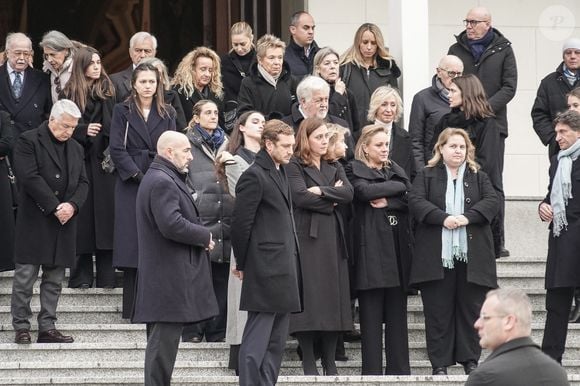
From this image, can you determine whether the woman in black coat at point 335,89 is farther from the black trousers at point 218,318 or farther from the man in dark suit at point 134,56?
the black trousers at point 218,318

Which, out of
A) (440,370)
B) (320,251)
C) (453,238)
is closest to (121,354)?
(320,251)

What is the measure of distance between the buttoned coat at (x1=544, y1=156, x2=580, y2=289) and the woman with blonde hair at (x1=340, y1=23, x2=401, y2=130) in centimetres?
210

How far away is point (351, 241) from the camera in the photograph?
11109 mm

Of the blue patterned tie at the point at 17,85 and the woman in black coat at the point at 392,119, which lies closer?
the woman in black coat at the point at 392,119

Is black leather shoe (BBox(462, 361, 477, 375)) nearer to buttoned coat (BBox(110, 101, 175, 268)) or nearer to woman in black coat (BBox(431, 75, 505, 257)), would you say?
woman in black coat (BBox(431, 75, 505, 257))

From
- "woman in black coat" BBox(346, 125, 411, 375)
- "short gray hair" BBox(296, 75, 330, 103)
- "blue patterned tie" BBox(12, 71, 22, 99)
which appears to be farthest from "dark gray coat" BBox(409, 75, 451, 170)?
"blue patterned tie" BBox(12, 71, 22, 99)

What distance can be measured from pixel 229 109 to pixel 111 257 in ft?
5.13

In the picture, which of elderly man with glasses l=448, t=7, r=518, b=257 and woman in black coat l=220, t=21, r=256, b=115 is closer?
elderly man with glasses l=448, t=7, r=518, b=257

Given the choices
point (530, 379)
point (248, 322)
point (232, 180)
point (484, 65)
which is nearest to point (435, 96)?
point (484, 65)

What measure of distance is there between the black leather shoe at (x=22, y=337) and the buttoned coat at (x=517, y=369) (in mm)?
4462

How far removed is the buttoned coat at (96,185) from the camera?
11766 mm

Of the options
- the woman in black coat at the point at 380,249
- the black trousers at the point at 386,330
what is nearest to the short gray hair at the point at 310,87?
the woman in black coat at the point at 380,249

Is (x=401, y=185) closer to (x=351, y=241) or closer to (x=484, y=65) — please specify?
(x=351, y=241)

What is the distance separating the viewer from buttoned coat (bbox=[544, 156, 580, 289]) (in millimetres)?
10898
